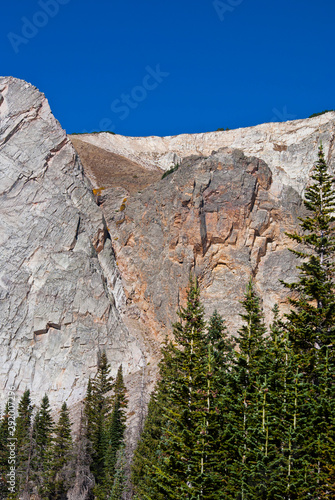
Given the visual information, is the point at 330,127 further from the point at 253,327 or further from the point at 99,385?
the point at 253,327

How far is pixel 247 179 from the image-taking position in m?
72.5

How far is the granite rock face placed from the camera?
65.2 meters

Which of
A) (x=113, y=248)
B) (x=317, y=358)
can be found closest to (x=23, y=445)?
(x=317, y=358)

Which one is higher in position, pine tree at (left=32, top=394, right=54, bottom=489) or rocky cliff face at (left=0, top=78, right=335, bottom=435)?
rocky cliff face at (left=0, top=78, right=335, bottom=435)

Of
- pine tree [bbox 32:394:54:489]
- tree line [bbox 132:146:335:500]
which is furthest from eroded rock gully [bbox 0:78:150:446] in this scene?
tree line [bbox 132:146:335:500]

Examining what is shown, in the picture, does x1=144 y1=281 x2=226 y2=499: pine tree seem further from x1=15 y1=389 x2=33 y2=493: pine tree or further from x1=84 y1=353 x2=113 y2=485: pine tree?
x1=84 y1=353 x2=113 y2=485: pine tree

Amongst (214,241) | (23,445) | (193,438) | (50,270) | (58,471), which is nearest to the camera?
(193,438)

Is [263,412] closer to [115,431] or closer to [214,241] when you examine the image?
[115,431]

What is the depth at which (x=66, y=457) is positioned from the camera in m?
46.2

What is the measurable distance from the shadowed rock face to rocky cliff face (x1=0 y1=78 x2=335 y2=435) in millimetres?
151

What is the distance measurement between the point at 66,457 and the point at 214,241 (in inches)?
1330

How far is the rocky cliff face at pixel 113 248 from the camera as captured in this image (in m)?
66.0

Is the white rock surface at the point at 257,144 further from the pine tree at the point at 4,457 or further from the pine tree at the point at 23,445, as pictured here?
the pine tree at the point at 4,457

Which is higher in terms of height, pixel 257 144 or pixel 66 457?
pixel 257 144
